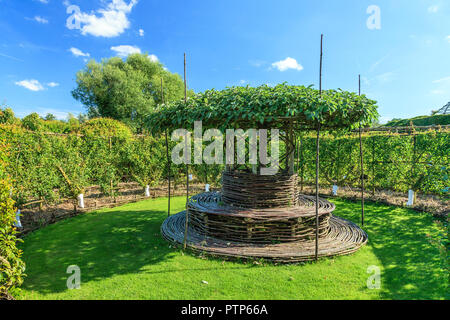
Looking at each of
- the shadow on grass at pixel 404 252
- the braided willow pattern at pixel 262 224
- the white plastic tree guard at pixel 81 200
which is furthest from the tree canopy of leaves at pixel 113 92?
the shadow on grass at pixel 404 252

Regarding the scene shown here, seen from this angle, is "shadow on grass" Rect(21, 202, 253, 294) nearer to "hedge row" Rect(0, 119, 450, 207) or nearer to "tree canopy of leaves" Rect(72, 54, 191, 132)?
"hedge row" Rect(0, 119, 450, 207)

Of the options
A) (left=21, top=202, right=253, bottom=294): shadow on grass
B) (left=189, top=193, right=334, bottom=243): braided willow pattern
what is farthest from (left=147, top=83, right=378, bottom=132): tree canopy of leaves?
(left=21, top=202, right=253, bottom=294): shadow on grass

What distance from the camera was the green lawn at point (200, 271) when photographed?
156 inches

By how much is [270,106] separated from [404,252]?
15.8ft

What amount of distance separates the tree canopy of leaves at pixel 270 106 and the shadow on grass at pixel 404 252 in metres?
2.88

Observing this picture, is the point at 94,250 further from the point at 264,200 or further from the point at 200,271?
the point at 264,200

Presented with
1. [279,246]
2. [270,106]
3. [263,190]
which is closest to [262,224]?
[279,246]

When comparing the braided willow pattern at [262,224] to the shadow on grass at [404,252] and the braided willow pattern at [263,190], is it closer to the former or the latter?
the braided willow pattern at [263,190]

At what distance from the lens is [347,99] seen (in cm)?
491

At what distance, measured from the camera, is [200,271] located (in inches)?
183

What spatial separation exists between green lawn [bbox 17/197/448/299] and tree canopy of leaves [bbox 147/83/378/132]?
3.08 metres

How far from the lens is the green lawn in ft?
13.0
